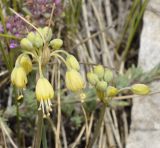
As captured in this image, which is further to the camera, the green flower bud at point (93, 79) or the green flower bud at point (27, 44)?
the green flower bud at point (93, 79)

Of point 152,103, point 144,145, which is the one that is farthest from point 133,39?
point 144,145

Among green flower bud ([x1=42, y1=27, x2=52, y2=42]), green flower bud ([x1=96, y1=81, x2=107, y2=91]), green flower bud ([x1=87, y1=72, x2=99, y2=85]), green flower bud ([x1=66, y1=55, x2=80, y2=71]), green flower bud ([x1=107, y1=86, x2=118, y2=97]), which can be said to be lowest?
green flower bud ([x1=107, y1=86, x2=118, y2=97])

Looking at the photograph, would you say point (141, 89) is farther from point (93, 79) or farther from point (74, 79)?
point (74, 79)

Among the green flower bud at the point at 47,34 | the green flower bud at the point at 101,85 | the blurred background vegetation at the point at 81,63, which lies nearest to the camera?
the green flower bud at the point at 47,34

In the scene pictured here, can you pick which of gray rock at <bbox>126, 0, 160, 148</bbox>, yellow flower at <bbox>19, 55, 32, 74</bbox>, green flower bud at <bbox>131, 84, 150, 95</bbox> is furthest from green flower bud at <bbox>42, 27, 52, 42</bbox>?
gray rock at <bbox>126, 0, 160, 148</bbox>

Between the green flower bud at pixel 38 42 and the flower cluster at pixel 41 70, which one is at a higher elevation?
the green flower bud at pixel 38 42

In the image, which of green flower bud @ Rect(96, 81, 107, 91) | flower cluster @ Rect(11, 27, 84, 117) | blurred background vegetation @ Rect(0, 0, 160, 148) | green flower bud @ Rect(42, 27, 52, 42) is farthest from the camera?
blurred background vegetation @ Rect(0, 0, 160, 148)

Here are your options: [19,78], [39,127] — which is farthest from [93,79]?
[19,78]

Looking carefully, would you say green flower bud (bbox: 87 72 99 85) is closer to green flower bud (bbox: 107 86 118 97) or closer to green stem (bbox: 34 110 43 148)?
green flower bud (bbox: 107 86 118 97)

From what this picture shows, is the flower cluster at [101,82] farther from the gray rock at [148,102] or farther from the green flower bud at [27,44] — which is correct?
the gray rock at [148,102]

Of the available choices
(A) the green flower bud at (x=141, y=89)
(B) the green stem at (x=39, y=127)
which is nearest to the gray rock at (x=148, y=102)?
(A) the green flower bud at (x=141, y=89)

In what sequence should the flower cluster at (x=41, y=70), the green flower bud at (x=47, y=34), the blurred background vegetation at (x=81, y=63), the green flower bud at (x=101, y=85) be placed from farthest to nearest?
1. the blurred background vegetation at (x=81, y=63)
2. the green flower bud at (x=101, y=85)
3. the green flower bud at (x=47, y=34)
4. the flower cluster at (x=41, y=70)
